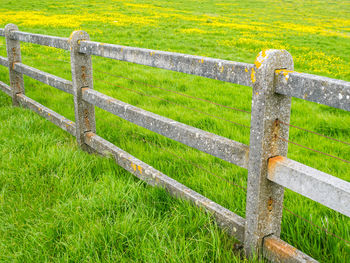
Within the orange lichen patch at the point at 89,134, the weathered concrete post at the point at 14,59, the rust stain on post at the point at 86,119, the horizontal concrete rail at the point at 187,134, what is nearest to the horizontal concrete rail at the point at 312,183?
the horizontal concrete rail at the point at 187,134

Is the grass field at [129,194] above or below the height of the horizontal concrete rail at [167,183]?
below

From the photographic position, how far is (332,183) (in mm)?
1855

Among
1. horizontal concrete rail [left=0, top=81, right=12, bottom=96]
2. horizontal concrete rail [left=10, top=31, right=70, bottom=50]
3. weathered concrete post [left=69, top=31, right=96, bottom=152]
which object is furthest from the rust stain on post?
horizontal concrete rail [left=0, top=81, right=12, bottom=96]

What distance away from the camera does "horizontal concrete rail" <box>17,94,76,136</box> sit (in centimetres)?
464

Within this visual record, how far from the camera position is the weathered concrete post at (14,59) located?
620 cm

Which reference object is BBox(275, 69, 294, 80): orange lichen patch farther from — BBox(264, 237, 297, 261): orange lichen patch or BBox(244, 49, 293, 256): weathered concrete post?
BBox(264, 237, 297, 261): orange lichen patch

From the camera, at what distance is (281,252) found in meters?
2.20

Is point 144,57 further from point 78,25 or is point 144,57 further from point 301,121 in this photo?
point 78,25

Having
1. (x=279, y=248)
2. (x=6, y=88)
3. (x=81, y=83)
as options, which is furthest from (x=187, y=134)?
(x=6, y=88)

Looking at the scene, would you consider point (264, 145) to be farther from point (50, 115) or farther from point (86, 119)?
point (50, 115)

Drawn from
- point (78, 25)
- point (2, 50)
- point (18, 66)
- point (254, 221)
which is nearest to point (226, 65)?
point (254, 221)

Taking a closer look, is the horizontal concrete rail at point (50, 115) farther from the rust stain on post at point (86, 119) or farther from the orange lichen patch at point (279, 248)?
the orange lichen patch at point (279, 248)

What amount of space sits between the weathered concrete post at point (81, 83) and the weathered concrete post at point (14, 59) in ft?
8.46

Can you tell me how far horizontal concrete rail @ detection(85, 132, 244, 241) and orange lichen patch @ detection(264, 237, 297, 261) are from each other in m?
0.22
